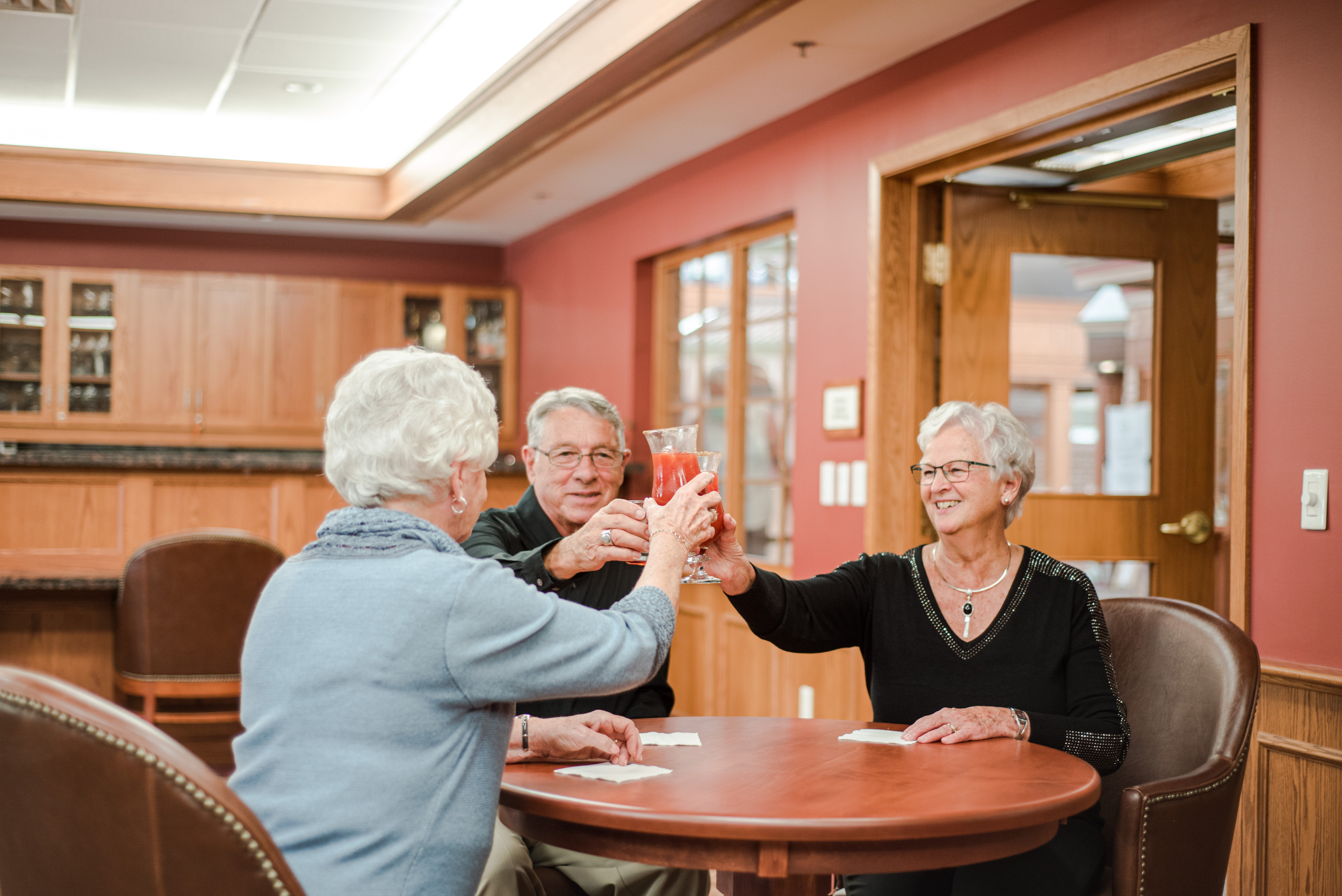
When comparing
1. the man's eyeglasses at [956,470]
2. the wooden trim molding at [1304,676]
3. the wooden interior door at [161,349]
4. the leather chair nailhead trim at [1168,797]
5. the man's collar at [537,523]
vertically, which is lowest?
the leather chair nailhead trim at [1168,797]

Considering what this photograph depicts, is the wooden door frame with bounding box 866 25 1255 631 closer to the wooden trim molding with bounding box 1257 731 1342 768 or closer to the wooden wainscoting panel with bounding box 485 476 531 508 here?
the wooden trim molding with bounding box 1257 731 1342 768

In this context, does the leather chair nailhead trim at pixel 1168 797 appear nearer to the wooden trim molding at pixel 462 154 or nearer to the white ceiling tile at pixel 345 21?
the wooden trim molding at pixel 462 154

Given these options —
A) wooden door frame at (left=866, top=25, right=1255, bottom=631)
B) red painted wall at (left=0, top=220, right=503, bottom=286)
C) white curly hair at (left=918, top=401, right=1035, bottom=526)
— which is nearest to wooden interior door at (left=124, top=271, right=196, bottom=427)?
red painted wall at (left=0, top=220, right=503, bottom=286)

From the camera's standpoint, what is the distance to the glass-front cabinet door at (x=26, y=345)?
6.95 m

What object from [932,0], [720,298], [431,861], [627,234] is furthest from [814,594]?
[627,234]

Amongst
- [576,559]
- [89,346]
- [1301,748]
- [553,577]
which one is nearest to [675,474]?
[576,559]

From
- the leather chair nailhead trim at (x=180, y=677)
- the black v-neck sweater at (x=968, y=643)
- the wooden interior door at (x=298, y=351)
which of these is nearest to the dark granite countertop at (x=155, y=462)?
the wooden interior door at (x=298, y=351)

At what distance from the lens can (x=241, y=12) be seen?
→ 4461 mm

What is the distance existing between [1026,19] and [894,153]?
639 millimetres

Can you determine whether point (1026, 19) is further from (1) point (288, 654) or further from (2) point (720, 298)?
(1) point (288, 654)

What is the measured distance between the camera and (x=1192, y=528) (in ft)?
12.8

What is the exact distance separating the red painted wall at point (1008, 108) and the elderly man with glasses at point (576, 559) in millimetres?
1450

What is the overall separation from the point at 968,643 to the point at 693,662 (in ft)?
11.3

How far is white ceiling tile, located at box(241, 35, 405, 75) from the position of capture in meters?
4.86
